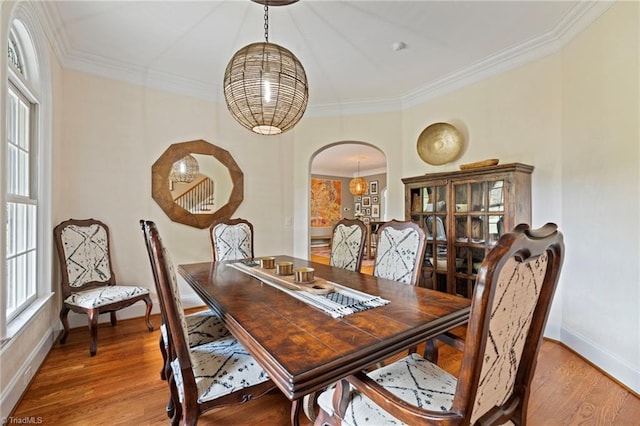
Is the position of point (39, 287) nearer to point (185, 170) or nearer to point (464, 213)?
point (185, 170)

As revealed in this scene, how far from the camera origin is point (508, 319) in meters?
0.83

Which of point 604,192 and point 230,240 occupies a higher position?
point 604,192

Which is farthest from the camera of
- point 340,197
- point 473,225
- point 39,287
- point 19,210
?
point 340,197

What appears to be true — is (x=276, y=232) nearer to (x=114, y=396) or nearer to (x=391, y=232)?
(x=391, y=232)

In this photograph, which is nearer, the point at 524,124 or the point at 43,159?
the point at 43,159

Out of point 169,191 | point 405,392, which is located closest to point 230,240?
point 169,191

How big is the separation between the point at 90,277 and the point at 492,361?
3.32 m

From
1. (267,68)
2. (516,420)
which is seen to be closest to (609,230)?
(516,420)

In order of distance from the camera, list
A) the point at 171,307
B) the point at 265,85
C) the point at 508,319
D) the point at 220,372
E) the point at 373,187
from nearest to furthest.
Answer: the point at 508,319 < the point at 171,307 < the point at 220,372 < the point at 265,85 < the point at 373,187

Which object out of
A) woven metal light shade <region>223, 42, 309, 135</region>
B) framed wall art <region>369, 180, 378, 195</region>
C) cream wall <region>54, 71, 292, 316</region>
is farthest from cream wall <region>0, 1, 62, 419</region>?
framed wall art <region>369, 180, 378, 195</region>

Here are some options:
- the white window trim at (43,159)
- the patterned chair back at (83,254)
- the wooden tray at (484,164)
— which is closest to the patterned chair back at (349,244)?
the wooden tray at (484,164)

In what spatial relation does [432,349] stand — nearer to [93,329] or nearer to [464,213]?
[464,213]

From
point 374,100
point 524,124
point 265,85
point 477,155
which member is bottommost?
point 477,155

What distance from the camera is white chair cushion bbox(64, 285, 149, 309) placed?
2446 millimetres
